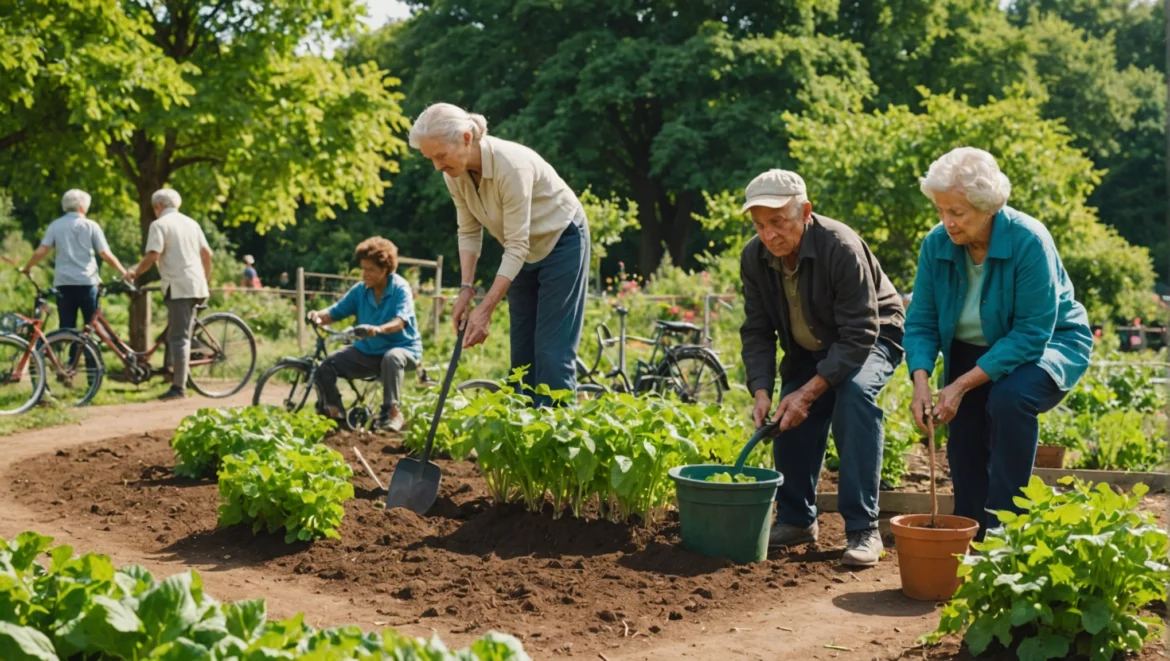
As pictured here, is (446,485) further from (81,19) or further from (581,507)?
(81,19)

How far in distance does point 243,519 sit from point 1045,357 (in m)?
3.19

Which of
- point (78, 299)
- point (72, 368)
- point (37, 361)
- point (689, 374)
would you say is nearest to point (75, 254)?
point (78, 299)

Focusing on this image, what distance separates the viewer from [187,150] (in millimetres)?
12320

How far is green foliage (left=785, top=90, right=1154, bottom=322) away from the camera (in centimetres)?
1223

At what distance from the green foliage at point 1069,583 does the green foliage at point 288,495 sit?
8.16 feet

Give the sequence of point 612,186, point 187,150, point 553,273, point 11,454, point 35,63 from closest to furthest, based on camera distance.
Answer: point 553,273
point 11,454
point 35,63
point 187,150
point 612,186

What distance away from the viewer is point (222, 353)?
10.7 metres

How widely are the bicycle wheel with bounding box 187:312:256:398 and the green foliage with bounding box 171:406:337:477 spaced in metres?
4.40

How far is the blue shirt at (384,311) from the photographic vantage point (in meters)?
7.73

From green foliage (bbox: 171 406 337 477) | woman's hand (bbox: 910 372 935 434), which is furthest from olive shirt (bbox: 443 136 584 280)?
woman's hand (bbox: 910 372 935 434)

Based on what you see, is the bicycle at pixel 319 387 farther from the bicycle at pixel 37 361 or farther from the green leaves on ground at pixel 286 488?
the green leaves on ground at pixel 286 488

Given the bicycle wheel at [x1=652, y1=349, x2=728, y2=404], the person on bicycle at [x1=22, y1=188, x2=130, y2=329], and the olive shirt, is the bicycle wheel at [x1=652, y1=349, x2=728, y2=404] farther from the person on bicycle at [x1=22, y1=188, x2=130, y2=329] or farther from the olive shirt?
the person on bicycle at [x1=22, y1=188, x2=130, y2=329]

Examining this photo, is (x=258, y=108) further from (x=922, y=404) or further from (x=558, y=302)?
(x=922, y=404)

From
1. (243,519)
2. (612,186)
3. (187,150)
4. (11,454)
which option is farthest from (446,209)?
(243,519)
